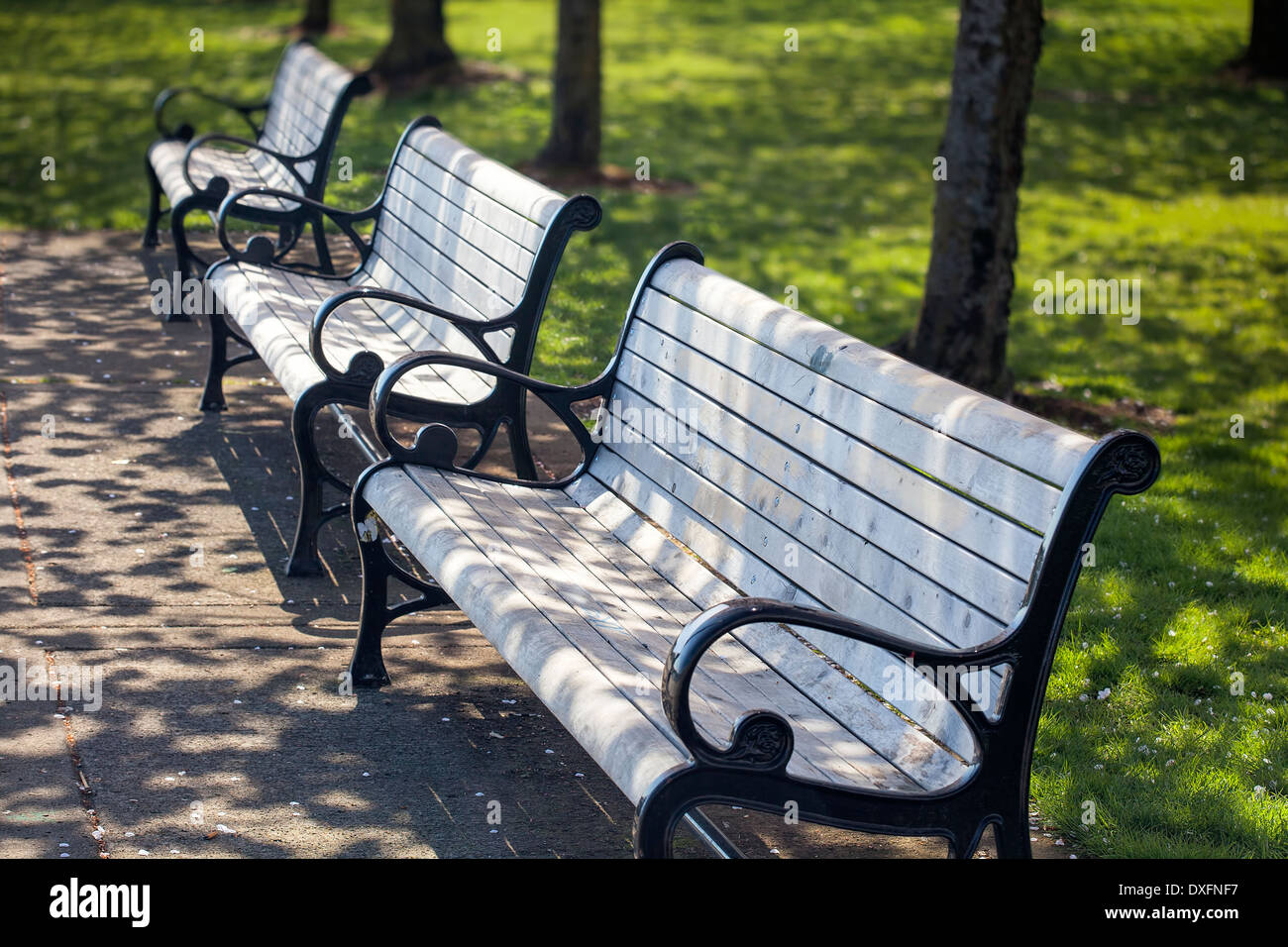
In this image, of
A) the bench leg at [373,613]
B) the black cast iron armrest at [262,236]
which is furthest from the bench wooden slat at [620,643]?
the black cast iron armrest at [262,236]

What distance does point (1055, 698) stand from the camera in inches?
177

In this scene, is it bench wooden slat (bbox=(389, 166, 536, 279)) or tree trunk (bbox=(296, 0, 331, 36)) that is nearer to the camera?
bench wooden slat (bbox=(389, 166, 536, 279))

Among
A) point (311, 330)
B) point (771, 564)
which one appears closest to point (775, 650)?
point (771, 564)

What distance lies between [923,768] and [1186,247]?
9.75 m

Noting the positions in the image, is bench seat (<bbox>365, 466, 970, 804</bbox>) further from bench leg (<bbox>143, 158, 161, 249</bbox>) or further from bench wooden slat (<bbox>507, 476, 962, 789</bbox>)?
bench leg (<bbox>143, 158, 161, 249</bbox>)

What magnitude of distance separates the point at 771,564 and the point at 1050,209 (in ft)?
32.2

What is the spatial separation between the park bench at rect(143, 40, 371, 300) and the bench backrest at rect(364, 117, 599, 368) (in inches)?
24.0

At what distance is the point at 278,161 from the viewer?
810 cm

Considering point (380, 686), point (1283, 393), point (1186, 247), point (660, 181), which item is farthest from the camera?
point (660, 181)

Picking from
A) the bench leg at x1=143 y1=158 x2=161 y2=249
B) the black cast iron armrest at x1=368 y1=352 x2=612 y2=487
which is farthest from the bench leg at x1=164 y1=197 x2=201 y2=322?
the black cast iron armrest at x1=368 y1=352 x2=612 y2=487

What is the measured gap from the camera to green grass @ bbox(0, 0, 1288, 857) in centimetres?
441
